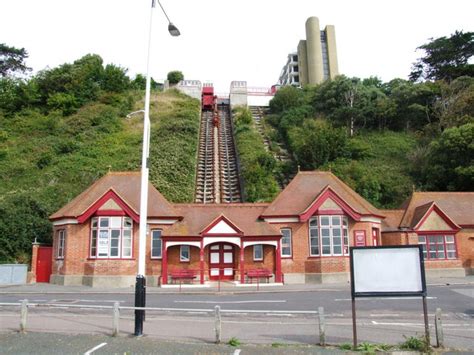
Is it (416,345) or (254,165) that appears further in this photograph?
(254,165)

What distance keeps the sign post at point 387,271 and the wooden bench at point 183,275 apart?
17.3m

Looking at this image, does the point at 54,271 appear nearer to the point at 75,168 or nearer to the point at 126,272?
the point at 126,272

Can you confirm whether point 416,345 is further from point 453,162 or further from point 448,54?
point 448,54

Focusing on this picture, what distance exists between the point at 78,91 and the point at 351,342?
64.8 metres

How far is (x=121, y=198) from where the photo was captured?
27.1 m

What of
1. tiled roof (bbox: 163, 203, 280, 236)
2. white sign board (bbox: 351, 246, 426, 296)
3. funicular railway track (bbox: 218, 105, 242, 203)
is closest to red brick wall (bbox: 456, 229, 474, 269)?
tiled roof (bbox: 163, 203, 280, 236)

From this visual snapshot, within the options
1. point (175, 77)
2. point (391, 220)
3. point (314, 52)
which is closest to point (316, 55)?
point (314, 52)

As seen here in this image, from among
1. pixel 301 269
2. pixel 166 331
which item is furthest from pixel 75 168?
pixel 166 331

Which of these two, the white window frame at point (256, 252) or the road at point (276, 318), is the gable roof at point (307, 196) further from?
the road at point (276, 318)

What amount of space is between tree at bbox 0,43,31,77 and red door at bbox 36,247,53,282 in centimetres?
4934

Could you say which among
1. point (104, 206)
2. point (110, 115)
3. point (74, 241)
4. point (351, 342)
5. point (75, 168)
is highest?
point (110, 115)

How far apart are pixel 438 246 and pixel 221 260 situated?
14.8 m

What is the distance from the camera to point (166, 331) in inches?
456

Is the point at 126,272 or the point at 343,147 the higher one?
the point at 343,147
